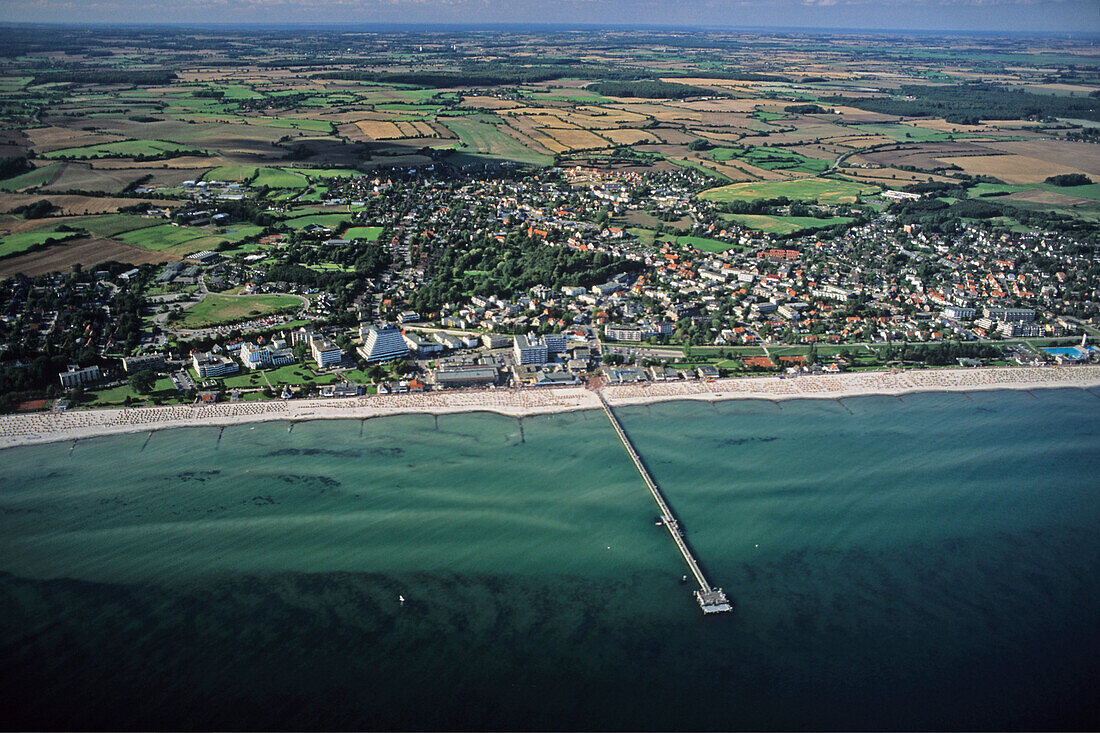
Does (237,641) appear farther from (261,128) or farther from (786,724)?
(261,128)

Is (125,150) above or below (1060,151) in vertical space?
below

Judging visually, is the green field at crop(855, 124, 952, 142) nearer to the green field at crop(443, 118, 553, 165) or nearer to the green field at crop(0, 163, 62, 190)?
the green field at crop(443, 118, 553, 165)

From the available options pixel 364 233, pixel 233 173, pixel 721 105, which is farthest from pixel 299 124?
pixel 721 105

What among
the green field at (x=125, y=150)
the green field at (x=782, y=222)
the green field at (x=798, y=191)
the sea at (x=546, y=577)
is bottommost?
the sea at (x=546, y=577)

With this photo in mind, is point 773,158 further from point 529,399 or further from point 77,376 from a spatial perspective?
point 77,376

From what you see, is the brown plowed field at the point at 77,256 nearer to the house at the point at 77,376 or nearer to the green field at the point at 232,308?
the green field at the point at 232,308

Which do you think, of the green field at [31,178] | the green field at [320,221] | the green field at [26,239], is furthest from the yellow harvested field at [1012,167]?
the green field at [31,178]

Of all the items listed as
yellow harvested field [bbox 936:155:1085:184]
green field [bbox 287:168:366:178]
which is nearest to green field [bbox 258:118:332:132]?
green field [bbox 287:168:366:178]
